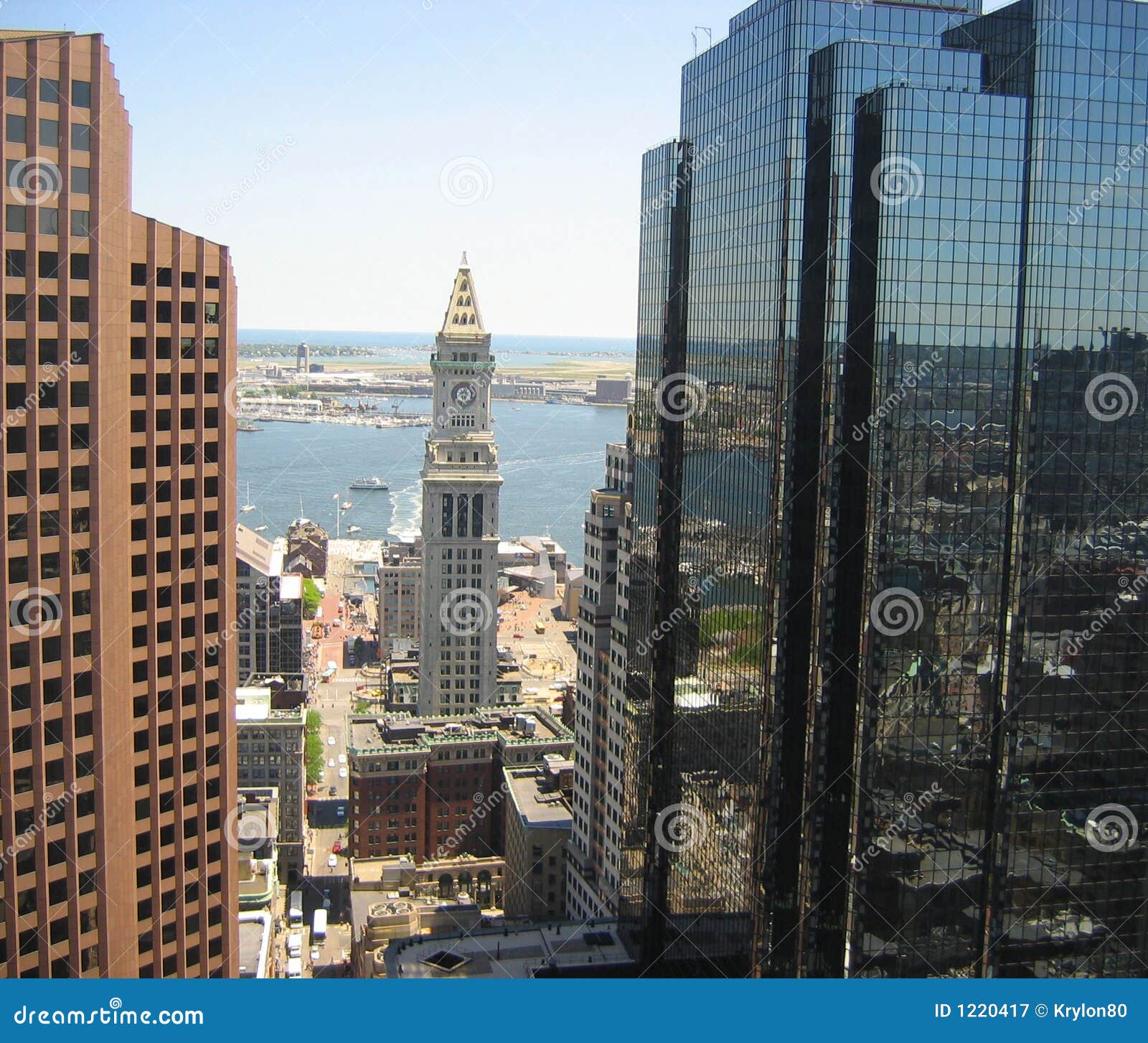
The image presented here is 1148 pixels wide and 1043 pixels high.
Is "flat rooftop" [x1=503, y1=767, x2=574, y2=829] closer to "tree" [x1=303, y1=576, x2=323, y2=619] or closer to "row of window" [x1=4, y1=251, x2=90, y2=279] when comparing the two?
"row of window" [x1=4, y1=251, x2=90, y2=279]

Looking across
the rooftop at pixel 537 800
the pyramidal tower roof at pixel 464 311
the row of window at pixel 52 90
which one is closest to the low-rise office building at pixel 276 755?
the rooftop at pixel 537 800

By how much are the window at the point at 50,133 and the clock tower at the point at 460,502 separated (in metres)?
34.1

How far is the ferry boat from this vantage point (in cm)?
11981

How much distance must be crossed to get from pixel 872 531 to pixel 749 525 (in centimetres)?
272

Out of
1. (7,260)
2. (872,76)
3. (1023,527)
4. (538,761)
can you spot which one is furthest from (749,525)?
(538,761)

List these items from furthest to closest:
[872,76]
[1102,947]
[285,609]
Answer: [285,609] → [1102,947] → [872,76]

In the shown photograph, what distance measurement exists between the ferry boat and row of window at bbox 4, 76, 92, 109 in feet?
347

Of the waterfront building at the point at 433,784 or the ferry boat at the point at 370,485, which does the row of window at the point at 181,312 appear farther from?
the ferry boat at the point at 370,485

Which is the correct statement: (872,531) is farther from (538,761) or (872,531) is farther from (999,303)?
(538,761)

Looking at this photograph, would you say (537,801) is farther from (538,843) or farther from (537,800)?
(538,843)

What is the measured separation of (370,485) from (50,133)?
106 m

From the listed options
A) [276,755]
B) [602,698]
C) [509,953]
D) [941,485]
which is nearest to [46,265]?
[941,485]

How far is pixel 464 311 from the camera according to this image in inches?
1948

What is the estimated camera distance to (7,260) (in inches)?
582
